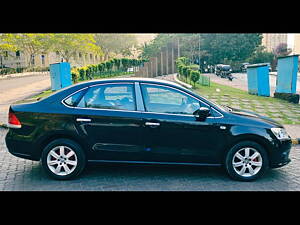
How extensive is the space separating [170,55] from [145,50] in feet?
66.2

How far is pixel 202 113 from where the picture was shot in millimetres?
4910

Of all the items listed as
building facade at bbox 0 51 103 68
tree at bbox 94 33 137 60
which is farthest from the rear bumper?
building facade at bbox 0 51 103 68

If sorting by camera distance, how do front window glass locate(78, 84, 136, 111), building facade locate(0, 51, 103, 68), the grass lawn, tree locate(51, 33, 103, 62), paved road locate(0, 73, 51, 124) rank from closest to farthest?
front window glass locate(78, 84, 136, 111), the grass lawn, paved road locate(0, 73, 51, 124), tree locate(51, 33, 103, 62), building facade locate(0, 51, 103, 68)

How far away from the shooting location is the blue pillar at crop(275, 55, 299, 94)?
47.3ft

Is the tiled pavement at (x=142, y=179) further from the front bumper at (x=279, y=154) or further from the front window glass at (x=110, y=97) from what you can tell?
the front window glass at (x=110, y=97)

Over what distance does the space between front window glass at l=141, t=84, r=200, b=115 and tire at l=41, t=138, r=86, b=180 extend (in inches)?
52.6

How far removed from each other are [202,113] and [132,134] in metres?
1.14

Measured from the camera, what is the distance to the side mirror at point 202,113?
4.91 meters

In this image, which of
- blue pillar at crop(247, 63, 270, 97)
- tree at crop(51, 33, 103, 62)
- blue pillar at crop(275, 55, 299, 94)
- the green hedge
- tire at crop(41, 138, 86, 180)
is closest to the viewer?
tire at crop(41, 138, 86, 180)

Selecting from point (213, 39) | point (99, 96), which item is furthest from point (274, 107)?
point (213, 39)

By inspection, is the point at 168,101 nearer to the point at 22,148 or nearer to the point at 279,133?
the point at 279,133

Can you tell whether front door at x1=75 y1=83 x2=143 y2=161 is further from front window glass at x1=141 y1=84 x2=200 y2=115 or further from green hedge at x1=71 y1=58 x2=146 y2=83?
green hedge at x1=71 y1=58 x2=146 y2=83

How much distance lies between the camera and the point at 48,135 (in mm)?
4898

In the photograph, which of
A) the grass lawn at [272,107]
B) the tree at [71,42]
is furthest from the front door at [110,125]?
the tree at [71,42]
